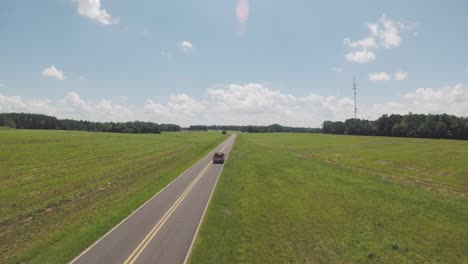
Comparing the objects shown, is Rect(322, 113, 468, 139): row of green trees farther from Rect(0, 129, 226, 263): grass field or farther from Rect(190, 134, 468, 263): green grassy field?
Rect(0, 129, 226, 263): grass field

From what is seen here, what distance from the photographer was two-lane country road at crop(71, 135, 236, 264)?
32.7 feet

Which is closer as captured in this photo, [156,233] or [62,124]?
[156,233]

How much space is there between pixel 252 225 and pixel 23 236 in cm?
1168

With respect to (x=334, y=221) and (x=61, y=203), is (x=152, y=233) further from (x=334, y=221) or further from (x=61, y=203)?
(x=334, y=221)

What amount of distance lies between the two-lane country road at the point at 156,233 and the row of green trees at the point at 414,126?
4734 inches

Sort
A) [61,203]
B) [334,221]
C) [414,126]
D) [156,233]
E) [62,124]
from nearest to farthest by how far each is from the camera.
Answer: [156,233] < [334,221] < [61,203] < [414,126] < [62,124]

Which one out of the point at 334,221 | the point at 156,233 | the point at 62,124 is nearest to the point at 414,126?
the point at 334,221

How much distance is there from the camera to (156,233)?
11953mm

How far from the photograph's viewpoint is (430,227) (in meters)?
13.2

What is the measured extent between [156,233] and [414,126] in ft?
438

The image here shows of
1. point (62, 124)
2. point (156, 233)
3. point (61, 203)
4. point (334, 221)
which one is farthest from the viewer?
point (62, 124)

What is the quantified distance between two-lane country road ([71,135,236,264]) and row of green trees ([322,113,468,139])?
12024cm

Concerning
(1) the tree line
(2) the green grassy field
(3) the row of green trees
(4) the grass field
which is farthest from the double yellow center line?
(1) the tree line

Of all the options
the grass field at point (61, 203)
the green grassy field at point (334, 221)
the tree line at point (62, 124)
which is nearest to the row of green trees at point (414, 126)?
the green grassy field at point (334, 221)
